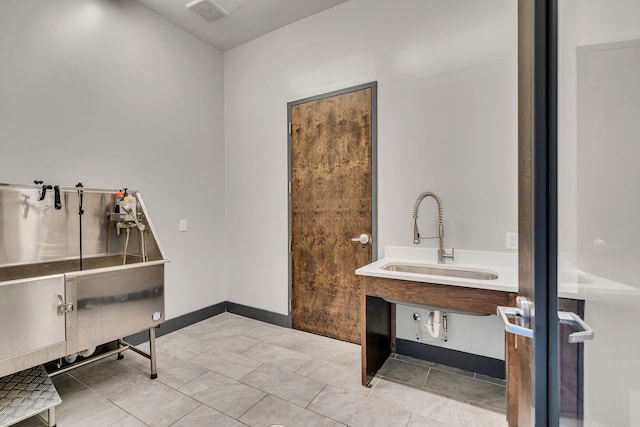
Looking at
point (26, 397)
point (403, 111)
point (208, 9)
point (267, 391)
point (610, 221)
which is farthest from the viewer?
point (208, 9)

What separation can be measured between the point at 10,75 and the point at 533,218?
312 cm

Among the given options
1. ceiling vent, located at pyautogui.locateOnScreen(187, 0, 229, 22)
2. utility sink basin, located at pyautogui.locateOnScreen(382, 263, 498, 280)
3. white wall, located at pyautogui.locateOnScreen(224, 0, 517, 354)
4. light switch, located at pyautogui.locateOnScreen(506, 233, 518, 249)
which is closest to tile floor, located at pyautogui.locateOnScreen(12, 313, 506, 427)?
white wall, located at pyautogui.locateOnScreen(224, 0, 517, 354)

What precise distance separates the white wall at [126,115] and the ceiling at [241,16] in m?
0.14

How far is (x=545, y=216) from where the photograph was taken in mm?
679

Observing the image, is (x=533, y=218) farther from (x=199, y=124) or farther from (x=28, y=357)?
(x=199, y=124)

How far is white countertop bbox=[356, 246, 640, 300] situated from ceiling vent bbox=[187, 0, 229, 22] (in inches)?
106

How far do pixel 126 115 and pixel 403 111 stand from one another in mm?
2481

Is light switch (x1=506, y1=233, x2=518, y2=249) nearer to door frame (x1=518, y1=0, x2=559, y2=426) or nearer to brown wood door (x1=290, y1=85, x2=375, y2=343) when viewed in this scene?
brown wood door (x1=290, y1=85, x2=375, y2=343)

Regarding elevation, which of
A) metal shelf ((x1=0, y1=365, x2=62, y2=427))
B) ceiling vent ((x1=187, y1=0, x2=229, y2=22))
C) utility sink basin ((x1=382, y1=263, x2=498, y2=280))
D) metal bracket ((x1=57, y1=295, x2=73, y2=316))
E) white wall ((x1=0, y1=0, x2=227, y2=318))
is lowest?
metal shelf ((x1=0, y1=365, x2=62, y2=427))

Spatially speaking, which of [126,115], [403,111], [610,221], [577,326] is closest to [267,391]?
[577,326]

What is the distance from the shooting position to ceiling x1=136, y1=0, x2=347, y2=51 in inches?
109

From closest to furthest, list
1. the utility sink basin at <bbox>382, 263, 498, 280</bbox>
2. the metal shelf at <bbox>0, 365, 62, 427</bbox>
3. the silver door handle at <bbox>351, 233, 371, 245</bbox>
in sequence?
1. the metal shelf at <bbox>0, 365, 62, 427</bbox>
2. the utility sink basin at <bbox>382, 263, 498, 280</bbox>
3. the silver door handle at <bbox>351, 233, 371, 245</bbox>

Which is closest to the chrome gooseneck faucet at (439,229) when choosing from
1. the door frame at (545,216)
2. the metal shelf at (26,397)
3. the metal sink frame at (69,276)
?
the door frame at (545,216)

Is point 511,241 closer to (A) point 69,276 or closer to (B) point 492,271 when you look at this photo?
(B) point 492,271
